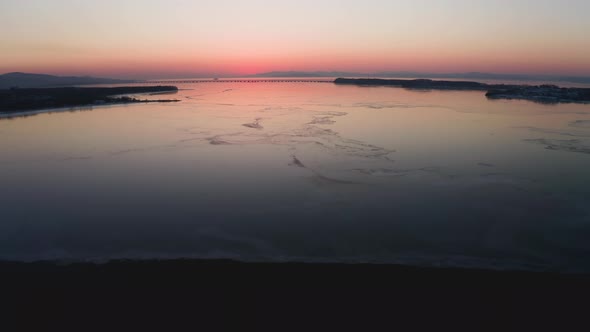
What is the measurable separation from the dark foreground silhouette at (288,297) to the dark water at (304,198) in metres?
0.30

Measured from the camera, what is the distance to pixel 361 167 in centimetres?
759

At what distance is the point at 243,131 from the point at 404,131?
5670 millimetres

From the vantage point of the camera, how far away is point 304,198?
5777mm

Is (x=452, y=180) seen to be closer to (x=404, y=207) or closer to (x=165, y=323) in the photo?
(x=404, y=207)

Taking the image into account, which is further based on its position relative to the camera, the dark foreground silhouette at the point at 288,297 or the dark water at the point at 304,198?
the dark water at the point at 304,198

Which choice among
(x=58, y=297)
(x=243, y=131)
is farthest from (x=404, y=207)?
(x=243, y=131)

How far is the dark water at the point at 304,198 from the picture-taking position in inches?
163

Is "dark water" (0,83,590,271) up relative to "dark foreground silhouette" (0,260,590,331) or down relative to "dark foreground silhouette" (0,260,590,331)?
up

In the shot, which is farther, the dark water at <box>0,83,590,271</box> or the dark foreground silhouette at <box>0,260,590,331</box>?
the dark water at <box>0,83,590,271</box>

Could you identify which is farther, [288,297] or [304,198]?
[304,198]

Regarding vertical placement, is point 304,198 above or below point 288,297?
above

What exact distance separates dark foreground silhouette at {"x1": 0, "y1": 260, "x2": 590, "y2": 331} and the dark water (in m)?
0.30

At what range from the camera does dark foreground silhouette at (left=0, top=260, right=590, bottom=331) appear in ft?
9.66

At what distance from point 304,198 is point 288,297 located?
2.64 m
